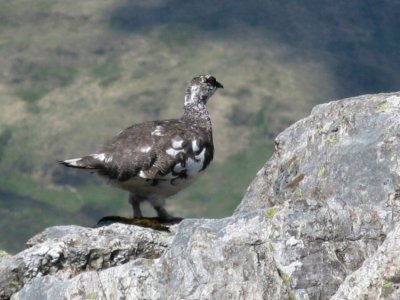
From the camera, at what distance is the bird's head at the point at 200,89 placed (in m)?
20.0

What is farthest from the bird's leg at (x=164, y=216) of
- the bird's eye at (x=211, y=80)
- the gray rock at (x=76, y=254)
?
the gray rock at (x=76, y=254)

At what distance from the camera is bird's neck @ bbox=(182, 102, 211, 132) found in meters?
19.5

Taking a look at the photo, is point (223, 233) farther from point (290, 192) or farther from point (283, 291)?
point (290, 192)

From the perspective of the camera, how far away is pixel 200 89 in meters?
20.0

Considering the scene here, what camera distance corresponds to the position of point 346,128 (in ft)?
50.0

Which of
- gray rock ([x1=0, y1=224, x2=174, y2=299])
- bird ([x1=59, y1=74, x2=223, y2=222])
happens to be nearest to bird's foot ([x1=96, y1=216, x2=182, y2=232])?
bird ([x1=59, y1=74, x2=223, y2=222])

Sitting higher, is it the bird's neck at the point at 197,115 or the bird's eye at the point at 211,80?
the bird's eye at the point at 211,80

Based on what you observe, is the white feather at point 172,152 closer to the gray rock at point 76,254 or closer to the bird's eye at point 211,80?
the bird's eye at point 211,80

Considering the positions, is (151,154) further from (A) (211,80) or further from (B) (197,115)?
(A) (211,80)

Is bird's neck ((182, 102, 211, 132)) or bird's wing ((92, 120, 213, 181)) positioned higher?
bird's neck ((182, 102, 211, 132))

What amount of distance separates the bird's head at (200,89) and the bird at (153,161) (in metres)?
1.10

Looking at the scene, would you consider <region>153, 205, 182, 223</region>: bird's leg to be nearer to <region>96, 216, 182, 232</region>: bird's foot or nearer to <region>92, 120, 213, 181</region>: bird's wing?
Result: <region>96, 216, 182, 232</region>: bird's foot

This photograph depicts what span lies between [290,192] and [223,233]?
11.2 feet

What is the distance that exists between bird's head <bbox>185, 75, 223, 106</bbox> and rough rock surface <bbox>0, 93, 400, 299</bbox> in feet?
19.4
